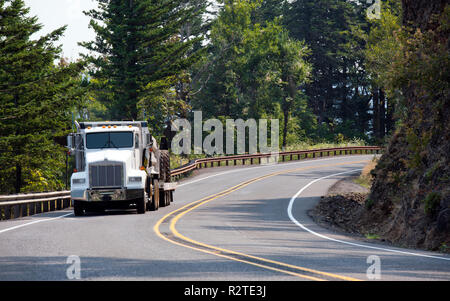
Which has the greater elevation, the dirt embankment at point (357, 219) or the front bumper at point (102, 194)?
the front bumper at point (102, 194)

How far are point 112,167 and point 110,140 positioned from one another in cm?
138

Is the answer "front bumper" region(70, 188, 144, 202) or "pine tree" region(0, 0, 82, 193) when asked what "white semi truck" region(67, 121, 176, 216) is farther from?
"pine tree" region(0, 0, 82, 193)

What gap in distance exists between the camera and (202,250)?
1136 centimetres

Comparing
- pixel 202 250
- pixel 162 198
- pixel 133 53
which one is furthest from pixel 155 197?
pixel 133 53

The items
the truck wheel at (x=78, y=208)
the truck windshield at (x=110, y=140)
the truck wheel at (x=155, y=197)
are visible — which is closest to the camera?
the truck wheel at (x=78, y=208)

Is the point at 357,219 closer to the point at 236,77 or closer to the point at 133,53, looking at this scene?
the point at 133,53

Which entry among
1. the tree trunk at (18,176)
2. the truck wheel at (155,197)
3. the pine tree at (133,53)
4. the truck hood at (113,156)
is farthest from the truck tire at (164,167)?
the pine tree at (133,53)

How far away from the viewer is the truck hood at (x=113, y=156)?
19.7 metres

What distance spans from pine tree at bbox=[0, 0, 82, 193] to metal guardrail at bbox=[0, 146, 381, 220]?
13.0ft

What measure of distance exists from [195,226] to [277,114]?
53.3 metres

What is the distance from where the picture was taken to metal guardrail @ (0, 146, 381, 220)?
72.2 feet

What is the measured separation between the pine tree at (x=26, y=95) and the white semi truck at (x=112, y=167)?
1619cm

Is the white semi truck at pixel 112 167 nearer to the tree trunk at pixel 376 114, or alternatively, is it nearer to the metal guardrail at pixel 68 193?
the metal guardrail at pixel 68 193

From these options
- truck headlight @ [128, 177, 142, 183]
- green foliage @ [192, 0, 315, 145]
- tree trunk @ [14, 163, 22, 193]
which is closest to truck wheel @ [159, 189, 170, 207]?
truck headlight @ [128, 177, 142, 183]
